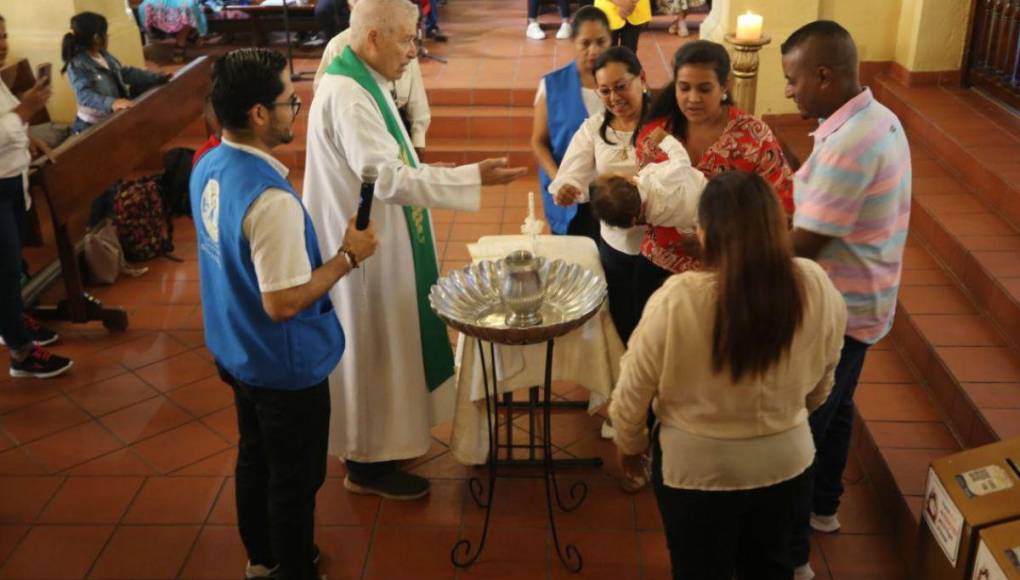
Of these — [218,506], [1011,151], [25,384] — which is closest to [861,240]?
[218,506]

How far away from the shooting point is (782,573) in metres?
2.36

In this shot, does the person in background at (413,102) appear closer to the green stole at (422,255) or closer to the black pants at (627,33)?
the green stole at (422,255)

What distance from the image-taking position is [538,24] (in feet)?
30.3

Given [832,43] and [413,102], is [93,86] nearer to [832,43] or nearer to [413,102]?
[413,102]

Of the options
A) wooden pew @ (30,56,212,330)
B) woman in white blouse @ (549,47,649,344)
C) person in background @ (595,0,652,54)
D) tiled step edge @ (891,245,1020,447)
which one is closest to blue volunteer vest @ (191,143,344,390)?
woman in white blouse @ (549,47,649,344)

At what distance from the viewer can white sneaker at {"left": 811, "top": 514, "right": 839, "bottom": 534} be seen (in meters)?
3.22

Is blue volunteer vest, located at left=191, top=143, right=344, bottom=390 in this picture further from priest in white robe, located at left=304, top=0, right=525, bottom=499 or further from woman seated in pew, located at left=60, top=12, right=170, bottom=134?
woman seated in pew, located at left=60, top=12, right=170, bottom=134

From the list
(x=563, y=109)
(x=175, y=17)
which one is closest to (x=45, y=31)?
(x=175, y=17)

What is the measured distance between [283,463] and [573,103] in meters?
1.88

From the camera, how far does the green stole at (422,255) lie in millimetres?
3082

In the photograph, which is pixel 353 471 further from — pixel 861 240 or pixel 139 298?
pixel 139 298

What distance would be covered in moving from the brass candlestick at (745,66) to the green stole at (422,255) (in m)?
2.44

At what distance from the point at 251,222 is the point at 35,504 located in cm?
183

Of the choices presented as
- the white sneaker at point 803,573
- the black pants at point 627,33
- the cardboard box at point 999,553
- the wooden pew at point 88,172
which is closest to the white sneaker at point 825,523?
the white sneaker at point 803,573
